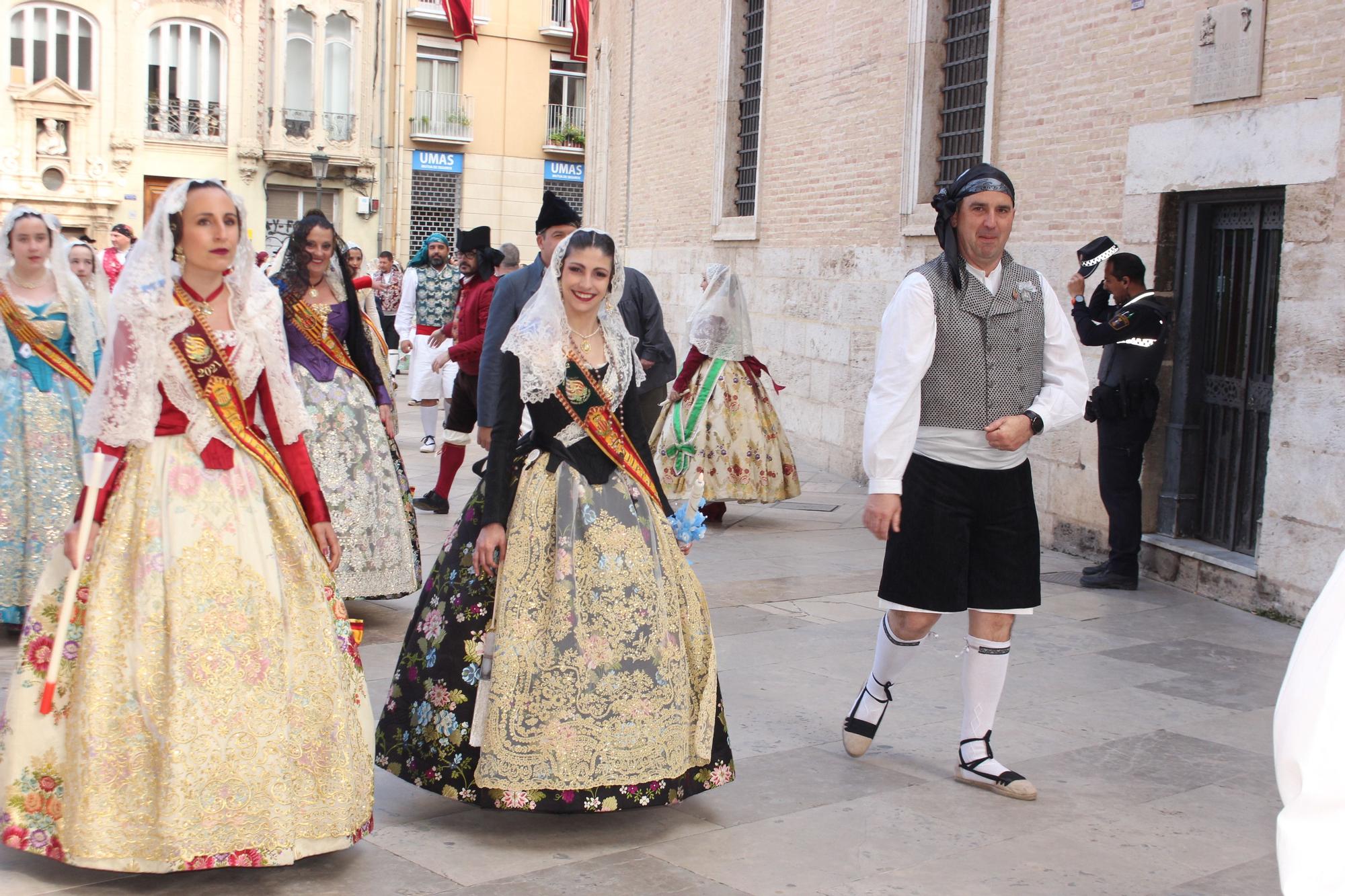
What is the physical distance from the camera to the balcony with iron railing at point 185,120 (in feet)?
113

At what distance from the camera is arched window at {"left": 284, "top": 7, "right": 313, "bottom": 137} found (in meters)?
36.2

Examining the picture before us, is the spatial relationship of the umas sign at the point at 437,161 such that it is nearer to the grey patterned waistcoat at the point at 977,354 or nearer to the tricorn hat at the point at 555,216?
the tricorn hat at the point at 555,216

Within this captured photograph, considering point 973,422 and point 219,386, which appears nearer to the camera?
point 219,386

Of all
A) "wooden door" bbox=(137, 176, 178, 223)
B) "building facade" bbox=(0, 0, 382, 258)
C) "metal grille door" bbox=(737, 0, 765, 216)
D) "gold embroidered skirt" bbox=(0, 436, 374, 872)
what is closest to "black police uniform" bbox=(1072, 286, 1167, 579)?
"gold embroidered skirt" bbox=(0, 436, 374, 872)

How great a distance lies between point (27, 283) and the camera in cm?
673

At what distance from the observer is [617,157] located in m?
20.8

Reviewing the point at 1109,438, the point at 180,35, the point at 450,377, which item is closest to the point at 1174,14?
the point at 1109,438

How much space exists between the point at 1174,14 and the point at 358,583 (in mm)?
5589

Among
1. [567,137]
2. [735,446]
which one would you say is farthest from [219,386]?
[567,137]

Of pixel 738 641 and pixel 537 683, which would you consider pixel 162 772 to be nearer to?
pixel 537 683

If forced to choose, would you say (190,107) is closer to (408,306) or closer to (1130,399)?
(408,306)

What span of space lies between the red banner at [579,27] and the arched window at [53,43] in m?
11.1

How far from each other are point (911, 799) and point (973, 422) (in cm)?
123

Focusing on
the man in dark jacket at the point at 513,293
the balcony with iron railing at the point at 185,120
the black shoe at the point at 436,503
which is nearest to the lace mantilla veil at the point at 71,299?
the man in dark jacket at the point at 513,293
